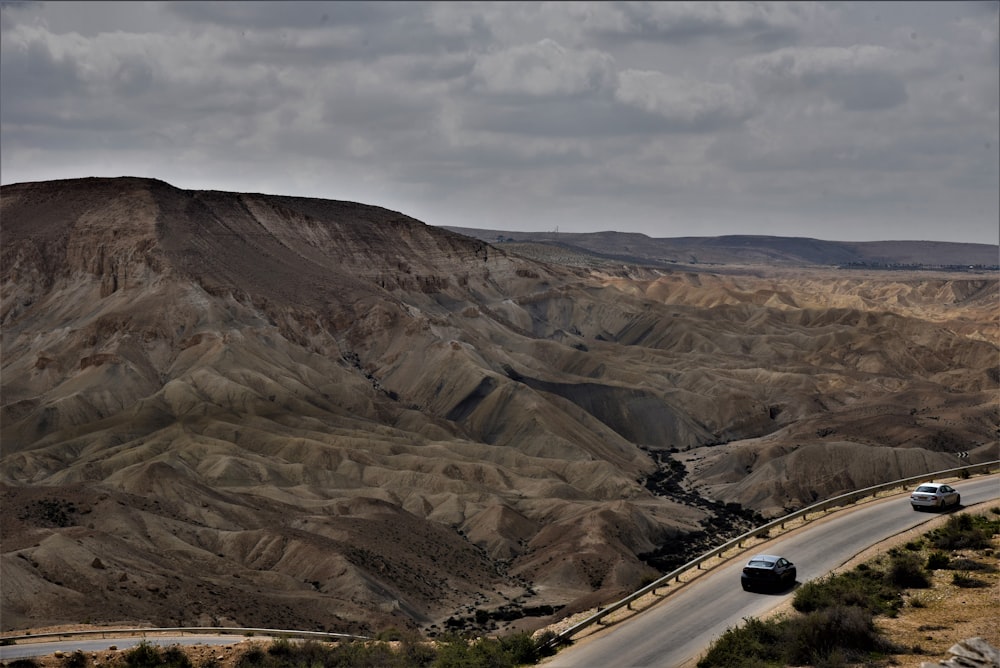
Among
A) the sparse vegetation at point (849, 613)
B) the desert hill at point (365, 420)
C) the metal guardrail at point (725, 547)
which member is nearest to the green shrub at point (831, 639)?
the sparse vegetation at point (849, 613)

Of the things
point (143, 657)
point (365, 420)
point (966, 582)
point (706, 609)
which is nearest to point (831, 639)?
point (706, 609)

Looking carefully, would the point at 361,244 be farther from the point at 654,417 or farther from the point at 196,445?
the point at 196,445

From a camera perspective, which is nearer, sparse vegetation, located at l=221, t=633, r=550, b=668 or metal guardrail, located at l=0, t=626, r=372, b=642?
sparse vegetation, located at l=221, t=633, r=550, b=668

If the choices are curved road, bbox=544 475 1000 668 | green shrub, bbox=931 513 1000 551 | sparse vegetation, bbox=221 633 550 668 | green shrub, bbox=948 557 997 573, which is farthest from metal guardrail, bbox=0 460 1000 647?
green shrub, bbox=948 557 997 573

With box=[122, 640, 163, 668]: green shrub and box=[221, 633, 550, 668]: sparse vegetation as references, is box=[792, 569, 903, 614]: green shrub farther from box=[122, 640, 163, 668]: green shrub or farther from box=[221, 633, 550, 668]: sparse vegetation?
box=[122, 640, 163, 668]: green shrub

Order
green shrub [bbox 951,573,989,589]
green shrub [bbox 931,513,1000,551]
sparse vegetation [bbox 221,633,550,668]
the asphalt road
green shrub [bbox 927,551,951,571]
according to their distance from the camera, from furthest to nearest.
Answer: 1. green shrub [bbox 931,513,1000,551]
2. green shrub [bbox 927,551,951,571]
3. green shrub [bbox 951,573,989,589]
4. sparse vegetation [bbox 221,633,550,668]
5. the asphalt road
